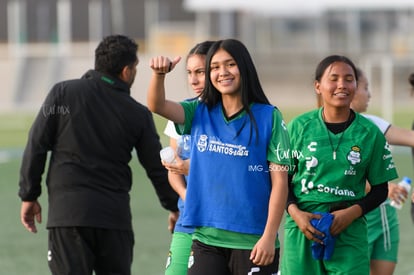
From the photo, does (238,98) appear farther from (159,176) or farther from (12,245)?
(12,245)

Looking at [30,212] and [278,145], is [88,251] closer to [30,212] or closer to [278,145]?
[30,212]

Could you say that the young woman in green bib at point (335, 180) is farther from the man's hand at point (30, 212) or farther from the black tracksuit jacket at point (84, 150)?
the man's hand at point (30, 212)

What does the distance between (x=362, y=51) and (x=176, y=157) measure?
40689 millimetres

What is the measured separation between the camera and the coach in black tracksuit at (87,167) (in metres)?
6.61

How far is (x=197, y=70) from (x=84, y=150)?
87cm

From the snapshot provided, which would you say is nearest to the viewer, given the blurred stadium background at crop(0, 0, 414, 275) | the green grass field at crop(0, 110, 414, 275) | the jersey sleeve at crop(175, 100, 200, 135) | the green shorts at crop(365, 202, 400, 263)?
the jersey sleeve at crop(175, 100, 200, 135)

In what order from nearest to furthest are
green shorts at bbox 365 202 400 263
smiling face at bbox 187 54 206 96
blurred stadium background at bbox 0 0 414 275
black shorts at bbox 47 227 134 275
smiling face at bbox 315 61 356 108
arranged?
smiling face at bbox 315 61 356 108 < smiling face at bbox 187 54 206 96 < black shorts at bbox 47 227 134 275 < green shorts at bbox 365 202 400 263 < blurred stadium background at bbox 0 0 414 275

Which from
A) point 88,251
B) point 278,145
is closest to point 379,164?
point 278,145

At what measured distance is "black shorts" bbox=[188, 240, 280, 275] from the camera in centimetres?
539

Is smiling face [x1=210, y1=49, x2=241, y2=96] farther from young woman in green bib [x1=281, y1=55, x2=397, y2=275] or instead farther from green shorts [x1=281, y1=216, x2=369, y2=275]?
green shorts [x1=281, y1=216, x2=369, y2=275]

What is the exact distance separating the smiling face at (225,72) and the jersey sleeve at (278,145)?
0.85 feet

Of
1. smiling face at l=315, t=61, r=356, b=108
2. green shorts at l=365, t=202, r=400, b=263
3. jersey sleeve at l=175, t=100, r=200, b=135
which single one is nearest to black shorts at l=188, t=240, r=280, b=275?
jersey sleeve at l=175, t=100, r=200, b=135

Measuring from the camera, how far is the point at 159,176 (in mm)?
7051

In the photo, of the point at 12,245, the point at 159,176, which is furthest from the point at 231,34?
the point at 159,176
